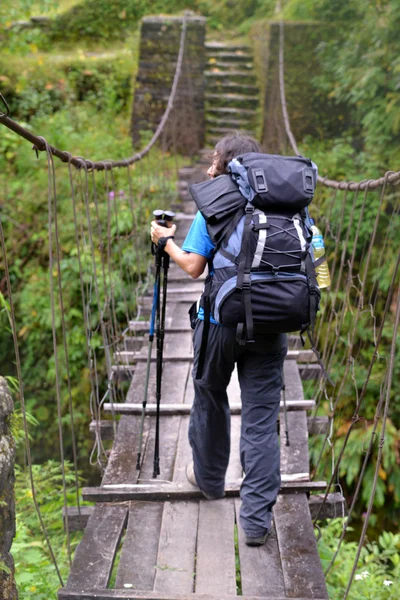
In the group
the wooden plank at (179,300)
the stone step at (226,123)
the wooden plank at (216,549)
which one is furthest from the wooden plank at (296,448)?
the stone step at (226,123)

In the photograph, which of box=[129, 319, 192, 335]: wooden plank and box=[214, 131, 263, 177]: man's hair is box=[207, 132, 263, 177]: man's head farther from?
box=[129, 319, 192, 335]: wooden plank

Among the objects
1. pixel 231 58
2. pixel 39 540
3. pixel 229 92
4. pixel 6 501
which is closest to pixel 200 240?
pixel 6 501

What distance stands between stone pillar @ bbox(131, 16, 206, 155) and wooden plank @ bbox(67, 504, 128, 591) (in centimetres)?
560

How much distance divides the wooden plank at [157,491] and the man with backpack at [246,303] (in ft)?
0.19

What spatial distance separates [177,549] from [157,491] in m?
0.25

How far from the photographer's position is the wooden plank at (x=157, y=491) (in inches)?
79.4

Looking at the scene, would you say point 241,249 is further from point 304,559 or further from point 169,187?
point 169,187

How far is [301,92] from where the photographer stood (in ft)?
→ 22.5

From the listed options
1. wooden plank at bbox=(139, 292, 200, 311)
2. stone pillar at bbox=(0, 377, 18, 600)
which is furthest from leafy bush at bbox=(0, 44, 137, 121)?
stone pillar at bbox=(0, 377, 18, 600)

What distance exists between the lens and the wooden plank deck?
1675mm

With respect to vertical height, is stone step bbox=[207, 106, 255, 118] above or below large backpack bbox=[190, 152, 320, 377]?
below

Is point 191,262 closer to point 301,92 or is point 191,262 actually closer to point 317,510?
point 317,510

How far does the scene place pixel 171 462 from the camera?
7.38ft

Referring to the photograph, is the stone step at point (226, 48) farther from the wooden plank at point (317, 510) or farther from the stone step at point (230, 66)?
the wooden plank at point (317, 510)
